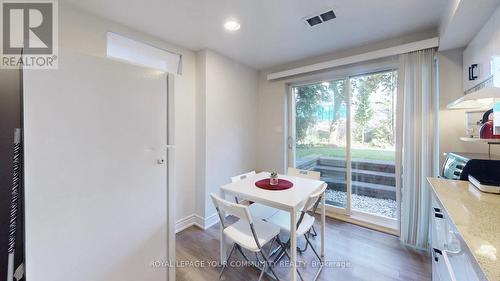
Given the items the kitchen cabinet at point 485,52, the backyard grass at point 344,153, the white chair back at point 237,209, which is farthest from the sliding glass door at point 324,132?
the white chair back at point 237,209

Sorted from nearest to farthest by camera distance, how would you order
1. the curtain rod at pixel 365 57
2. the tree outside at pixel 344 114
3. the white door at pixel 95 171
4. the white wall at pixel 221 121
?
the white door at pixel 95 171 < the curtain rod at pixel 365 57 < the tree outside at pixel 344 114 < the white wall at pixel 221 121

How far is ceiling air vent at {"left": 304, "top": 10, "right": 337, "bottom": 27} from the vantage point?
6.17ft

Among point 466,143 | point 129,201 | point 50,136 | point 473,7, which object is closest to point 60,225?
point 129,201

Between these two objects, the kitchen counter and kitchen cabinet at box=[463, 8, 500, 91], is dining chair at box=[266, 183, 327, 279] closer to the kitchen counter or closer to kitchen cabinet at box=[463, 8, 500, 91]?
the kitchen counter

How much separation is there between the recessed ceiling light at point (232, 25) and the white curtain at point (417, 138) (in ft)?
6.19

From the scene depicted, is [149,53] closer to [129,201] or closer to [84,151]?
[84,151]

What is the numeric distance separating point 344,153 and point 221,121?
1886mm

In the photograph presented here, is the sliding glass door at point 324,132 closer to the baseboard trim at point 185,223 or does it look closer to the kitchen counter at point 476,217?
the kitchen counter at point 476,217

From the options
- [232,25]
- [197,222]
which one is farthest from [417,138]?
[197,222]

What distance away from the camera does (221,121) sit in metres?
2.89

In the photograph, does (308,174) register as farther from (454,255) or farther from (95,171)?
(95,171)

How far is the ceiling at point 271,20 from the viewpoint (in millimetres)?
1729

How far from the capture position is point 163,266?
148 cm

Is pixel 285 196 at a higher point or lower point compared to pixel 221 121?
lower
